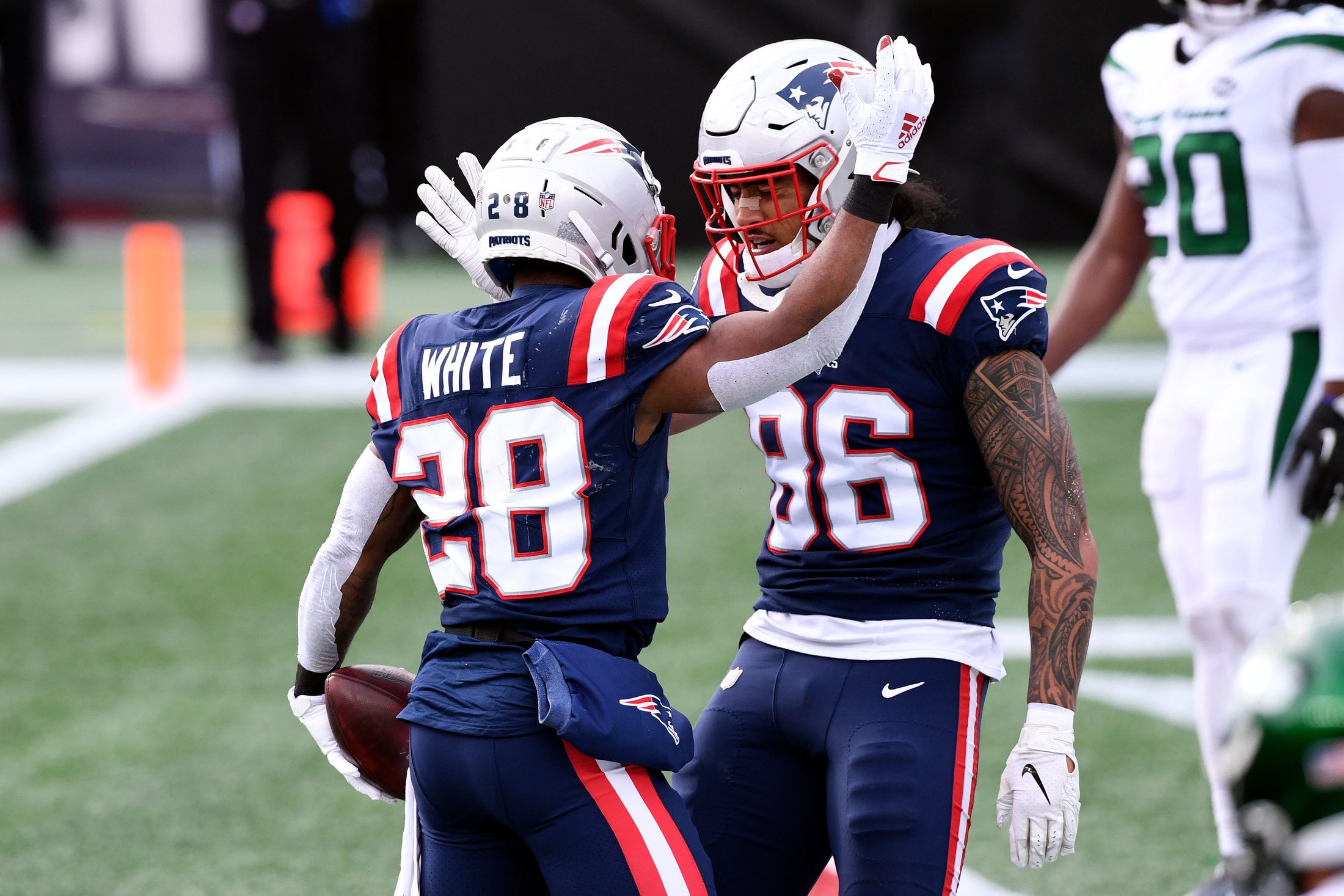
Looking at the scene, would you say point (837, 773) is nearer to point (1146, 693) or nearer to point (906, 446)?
point (906, 446)

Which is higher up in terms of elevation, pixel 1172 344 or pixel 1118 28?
pixel 1118 28

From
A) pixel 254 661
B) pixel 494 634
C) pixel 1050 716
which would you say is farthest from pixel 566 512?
pixel 254 661

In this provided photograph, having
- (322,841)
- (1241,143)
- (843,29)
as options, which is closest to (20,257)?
(843,29)

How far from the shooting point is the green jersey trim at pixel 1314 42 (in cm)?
371

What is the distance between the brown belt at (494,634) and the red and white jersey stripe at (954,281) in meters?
0.84

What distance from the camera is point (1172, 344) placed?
3.94 metres

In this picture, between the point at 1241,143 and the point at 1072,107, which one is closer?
the point at 1241,143

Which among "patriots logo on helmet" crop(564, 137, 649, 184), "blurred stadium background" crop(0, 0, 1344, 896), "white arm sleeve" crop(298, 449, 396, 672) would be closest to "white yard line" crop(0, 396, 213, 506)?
"blurred stadium background" crop(0, 0, 1344, 896)

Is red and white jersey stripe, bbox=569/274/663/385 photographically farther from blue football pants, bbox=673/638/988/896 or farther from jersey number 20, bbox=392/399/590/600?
blue football pants, bbox=673/638/988/896

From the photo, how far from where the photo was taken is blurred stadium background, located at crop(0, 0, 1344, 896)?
450 centimetres

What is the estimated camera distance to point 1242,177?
3.76m

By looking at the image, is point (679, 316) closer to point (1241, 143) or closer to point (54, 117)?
point (1241, 143)

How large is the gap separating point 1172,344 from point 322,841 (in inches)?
96.8

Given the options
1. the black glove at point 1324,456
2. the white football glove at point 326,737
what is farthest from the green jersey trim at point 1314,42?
the white football glove at point 326,737
